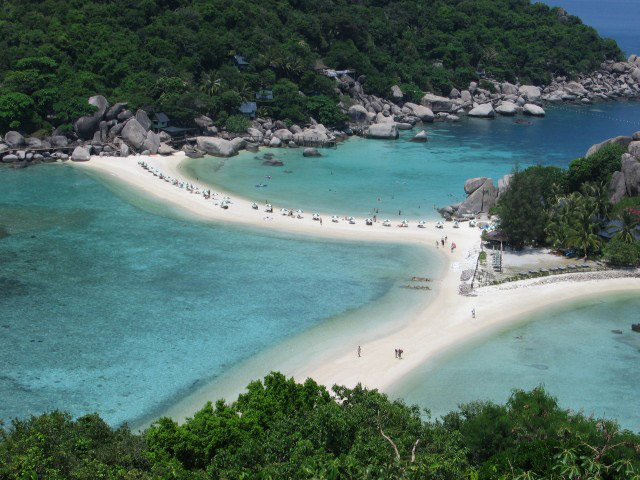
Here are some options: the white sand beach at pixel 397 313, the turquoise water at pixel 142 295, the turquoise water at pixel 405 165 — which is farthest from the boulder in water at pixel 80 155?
the turquoise water at pixel 142 295

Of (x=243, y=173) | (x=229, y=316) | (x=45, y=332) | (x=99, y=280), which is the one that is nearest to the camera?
(x=45, y=332)

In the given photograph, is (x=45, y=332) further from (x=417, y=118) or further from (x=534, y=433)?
(x=417, y=118)

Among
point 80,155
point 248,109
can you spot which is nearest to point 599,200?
point 248,109

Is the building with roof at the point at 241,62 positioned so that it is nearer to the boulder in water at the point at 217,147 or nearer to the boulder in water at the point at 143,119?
the boulder in water at the point at 217,147

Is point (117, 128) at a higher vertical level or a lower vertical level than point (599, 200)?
higher

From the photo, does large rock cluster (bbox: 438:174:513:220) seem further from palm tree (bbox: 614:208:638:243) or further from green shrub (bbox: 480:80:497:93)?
green shrub (bbox: 480:80:497:93)

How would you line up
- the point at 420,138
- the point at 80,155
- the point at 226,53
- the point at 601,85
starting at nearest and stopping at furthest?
the point at 80,155, the point at 420,138, the point at 226,53, the point at 601,85

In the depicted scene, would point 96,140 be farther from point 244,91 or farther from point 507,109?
point 507,109

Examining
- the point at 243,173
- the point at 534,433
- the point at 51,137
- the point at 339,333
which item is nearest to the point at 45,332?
the point at 339,333
